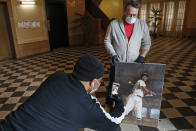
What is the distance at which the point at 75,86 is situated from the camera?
3.16 ft

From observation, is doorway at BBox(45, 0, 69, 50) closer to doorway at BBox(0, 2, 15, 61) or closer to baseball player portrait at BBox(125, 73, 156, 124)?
doorway at BBox(0, 2, 15, 61)

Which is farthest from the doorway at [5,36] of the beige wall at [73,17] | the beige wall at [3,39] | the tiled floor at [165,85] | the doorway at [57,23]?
the beige wall at [73,17]

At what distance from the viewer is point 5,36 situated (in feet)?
18.8

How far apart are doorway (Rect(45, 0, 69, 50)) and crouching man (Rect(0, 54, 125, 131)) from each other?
634 centimetres

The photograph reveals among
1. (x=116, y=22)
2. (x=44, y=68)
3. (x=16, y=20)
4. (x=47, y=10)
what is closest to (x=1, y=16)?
(x=16, y=20)

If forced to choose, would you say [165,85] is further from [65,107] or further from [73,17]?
[73,17]

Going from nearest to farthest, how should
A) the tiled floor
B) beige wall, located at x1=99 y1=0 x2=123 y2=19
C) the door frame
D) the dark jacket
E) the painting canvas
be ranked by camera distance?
the dark jacket < the painting canvas < the tiled floor < the door frame < beige wall, located at x1=99 y1=0 x2=123 y2=19

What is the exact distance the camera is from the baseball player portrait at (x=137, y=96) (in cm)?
169

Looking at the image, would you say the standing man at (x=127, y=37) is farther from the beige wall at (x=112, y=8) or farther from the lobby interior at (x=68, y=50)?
the beige wall at (x=112, y=8)

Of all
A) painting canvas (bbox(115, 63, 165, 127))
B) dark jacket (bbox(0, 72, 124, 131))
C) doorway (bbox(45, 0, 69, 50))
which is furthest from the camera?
doorway (bbox(45, 0, 69, 50))

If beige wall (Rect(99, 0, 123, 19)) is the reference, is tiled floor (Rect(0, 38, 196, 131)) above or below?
below

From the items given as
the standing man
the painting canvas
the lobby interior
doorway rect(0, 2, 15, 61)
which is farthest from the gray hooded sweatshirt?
doorway rect(0, 2, 15, 61)

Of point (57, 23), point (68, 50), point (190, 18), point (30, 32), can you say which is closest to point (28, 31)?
point (30, 32)

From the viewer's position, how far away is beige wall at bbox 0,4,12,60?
556 centimetres
